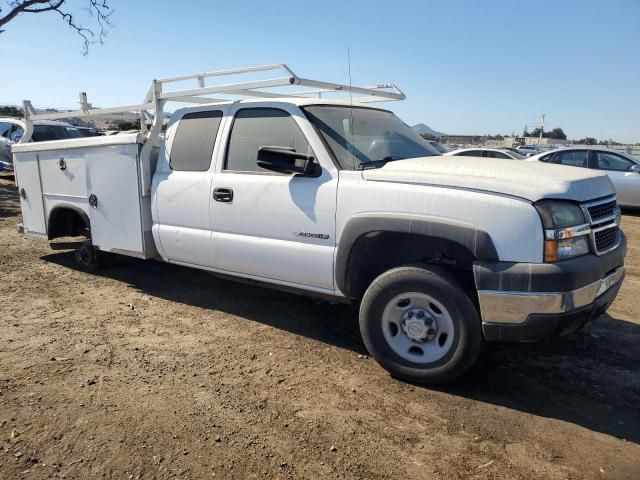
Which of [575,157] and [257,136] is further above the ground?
[257,136]

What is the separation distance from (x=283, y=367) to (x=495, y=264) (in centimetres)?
169

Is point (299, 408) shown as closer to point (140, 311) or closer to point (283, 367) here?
point (283, 367)

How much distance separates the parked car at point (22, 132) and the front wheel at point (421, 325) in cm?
1215

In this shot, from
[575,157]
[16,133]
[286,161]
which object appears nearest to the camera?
[286,161]

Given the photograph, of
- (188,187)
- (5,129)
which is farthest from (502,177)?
(5,129)

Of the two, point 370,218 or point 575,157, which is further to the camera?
point 575,157

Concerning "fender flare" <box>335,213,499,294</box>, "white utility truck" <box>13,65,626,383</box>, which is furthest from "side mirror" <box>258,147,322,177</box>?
"fender flare" <box>335,213,499,294</box>

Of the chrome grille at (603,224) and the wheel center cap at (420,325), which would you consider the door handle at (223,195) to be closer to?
the wheel center cap at (420,325)

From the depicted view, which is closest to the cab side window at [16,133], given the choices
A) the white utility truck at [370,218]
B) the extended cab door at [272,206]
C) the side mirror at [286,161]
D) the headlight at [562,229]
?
the white utility truck at [370,218]

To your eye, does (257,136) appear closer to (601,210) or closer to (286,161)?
(286,161)

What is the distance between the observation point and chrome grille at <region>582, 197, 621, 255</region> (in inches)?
125

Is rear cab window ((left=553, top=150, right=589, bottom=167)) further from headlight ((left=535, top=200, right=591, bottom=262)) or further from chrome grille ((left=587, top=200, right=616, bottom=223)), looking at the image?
headlight ((left=535, top=200, right=591, bottom=262))

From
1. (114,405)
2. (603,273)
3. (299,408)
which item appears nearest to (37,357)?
(114,405)

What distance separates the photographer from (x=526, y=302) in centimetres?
297
